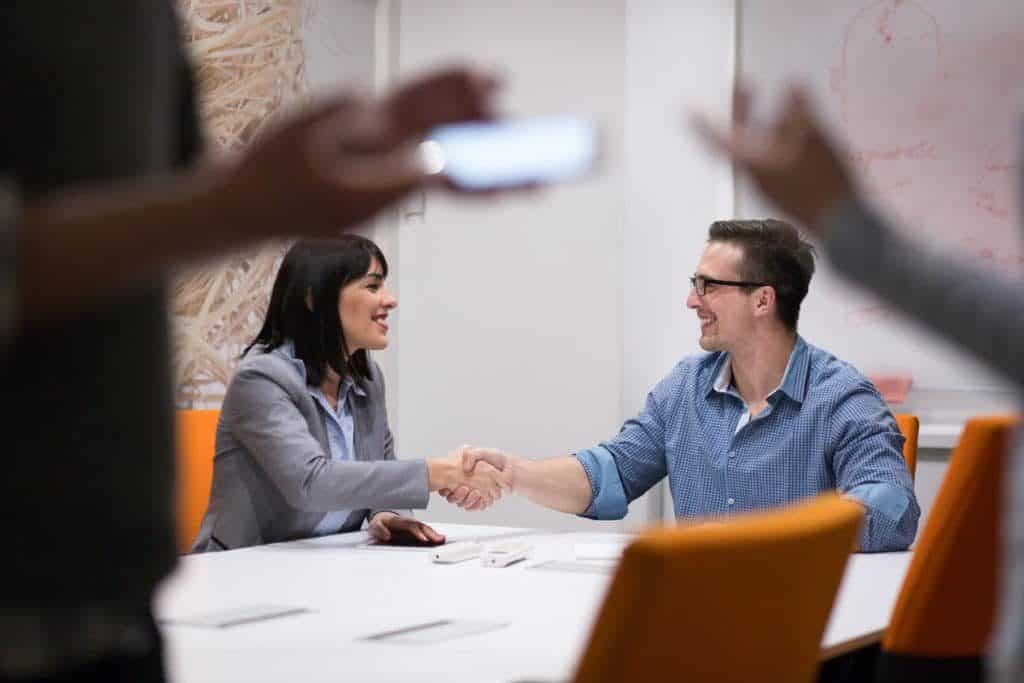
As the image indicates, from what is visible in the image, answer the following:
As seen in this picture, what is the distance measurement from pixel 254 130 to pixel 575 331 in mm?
1353

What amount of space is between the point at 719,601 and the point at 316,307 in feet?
7.62

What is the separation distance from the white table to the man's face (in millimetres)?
647

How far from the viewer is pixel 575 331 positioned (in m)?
4.92

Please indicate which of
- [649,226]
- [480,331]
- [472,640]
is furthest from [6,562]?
[480,331]

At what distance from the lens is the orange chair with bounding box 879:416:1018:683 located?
182cm

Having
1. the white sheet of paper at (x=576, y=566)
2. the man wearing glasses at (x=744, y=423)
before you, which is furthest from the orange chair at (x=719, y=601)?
the man wearing glasses at (x=744, y=423)

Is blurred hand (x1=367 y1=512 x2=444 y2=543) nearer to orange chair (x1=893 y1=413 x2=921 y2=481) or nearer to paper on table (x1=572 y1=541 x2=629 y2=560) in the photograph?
paper on table (x1=572 y1=541 x2=629 y2=560)

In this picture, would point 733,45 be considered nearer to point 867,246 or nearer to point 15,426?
point 867,246

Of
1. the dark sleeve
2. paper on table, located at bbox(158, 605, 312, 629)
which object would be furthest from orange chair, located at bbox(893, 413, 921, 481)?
the dark sleeve

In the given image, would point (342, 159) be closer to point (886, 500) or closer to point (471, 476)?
point (886, 500)

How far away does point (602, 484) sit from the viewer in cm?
345

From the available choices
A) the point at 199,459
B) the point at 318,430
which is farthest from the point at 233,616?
the point at 199,459

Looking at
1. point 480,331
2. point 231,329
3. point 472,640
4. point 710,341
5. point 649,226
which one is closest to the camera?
point 472,640

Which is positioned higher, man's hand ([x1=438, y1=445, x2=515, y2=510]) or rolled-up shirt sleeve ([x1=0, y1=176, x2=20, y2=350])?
rolled-up shirt sleeve ([x1=0, y1=176, x2=20, y2=350])
